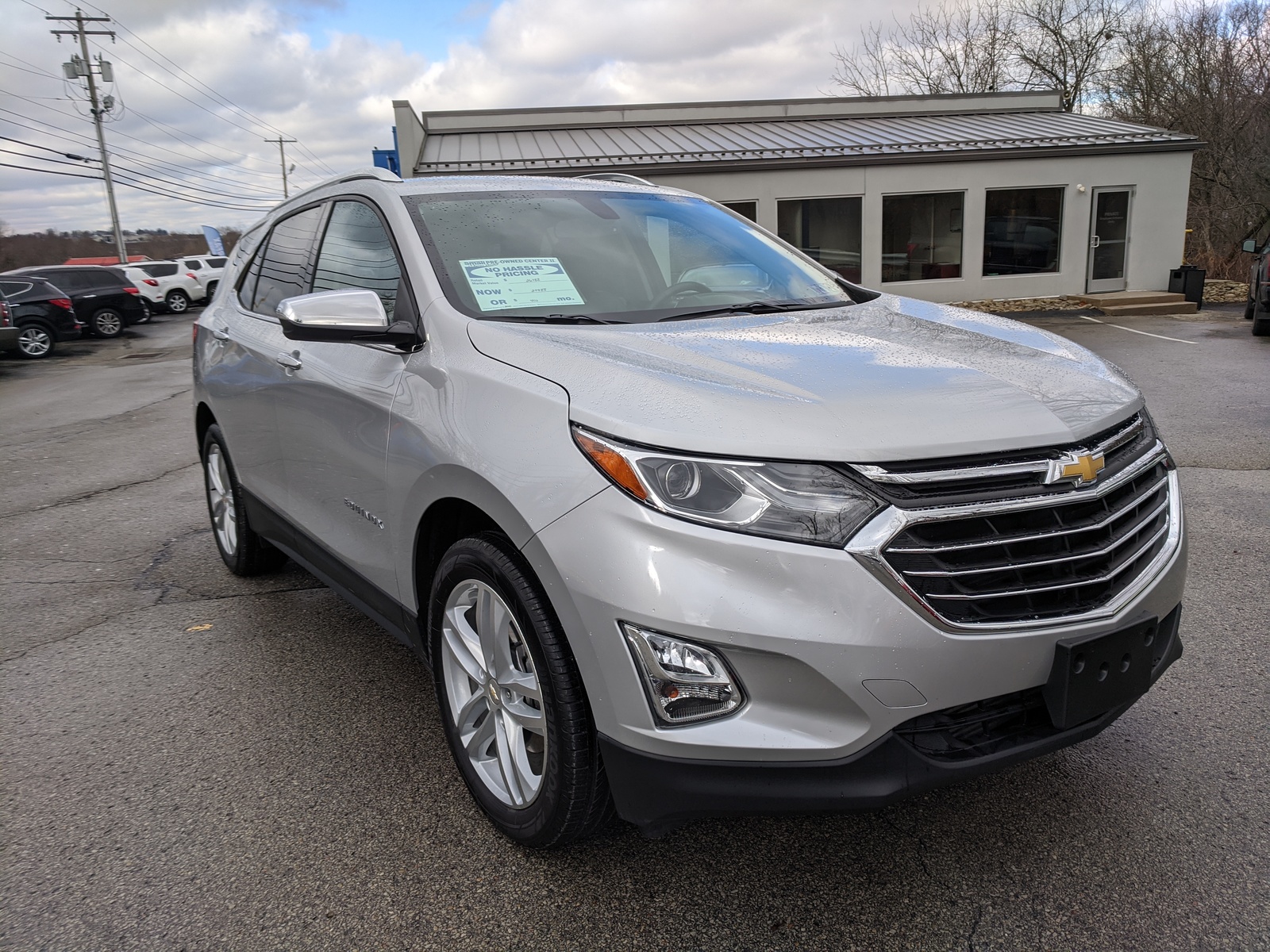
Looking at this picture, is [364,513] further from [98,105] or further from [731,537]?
[98,105]

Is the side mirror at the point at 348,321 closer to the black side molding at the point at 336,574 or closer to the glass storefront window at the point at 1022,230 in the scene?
the black side molding at the point at 336,574

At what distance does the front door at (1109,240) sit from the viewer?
20.2 meters

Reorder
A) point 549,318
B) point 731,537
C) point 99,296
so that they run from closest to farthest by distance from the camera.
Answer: point 731,537 < point 549,318 < point 99,296

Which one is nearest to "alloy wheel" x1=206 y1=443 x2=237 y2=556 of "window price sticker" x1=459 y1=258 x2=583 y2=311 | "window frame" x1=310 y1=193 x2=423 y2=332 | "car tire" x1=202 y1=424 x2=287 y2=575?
"car tire" x1=202 y1=424 x2=287 y2=575

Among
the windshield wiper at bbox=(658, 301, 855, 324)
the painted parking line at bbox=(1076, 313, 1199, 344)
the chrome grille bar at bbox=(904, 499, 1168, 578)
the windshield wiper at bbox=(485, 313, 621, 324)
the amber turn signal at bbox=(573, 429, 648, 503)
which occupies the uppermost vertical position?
the windshield wiper at bbox=(485, 313, 621, 324)

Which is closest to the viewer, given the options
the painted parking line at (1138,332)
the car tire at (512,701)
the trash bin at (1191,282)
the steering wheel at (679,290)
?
the car tire at (512,701)

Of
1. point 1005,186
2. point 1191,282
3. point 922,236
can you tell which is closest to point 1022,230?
point 1005,186

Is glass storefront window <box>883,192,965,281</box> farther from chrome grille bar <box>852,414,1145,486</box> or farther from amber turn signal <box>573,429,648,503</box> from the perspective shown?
amber turn signal <box>573,429,648,503</box>

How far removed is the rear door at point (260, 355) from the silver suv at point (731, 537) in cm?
88

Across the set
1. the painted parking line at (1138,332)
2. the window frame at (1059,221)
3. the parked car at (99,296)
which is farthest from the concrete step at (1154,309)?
the parked car at (99,296)

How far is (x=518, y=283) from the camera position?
9.23 ft

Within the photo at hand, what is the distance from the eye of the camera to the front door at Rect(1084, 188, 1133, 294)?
2016 cm

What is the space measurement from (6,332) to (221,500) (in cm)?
1681

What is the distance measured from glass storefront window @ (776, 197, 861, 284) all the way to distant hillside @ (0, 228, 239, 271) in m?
38.7
